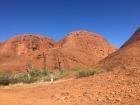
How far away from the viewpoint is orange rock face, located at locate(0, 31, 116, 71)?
67.7m

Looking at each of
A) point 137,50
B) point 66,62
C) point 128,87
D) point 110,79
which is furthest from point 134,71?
point 66,62

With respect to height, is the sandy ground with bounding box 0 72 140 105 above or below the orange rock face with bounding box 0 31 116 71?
below

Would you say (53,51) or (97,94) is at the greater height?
(53,51)

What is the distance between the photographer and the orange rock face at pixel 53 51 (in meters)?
67.7

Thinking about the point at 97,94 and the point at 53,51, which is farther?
the point at 53,51

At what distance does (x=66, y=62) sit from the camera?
225ft

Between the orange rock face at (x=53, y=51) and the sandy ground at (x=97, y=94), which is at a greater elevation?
the orange rock face at (x=53, y=51)

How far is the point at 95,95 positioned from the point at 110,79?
2612 millimetres

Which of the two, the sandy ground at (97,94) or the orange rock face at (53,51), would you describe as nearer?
the sandy ground at (97,94)

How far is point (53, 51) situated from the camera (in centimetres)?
7294

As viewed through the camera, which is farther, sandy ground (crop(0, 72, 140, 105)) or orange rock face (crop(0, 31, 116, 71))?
orange rock face (crop(0, 31, 116, 71))

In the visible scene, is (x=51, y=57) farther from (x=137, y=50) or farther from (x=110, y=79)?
(x=110, y=79)

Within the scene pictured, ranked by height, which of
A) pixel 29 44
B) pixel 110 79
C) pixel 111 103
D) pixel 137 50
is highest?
pixel 29 44

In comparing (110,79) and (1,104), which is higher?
(110,79)
